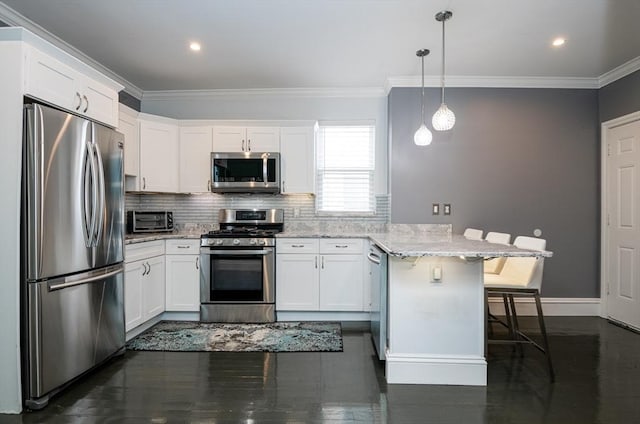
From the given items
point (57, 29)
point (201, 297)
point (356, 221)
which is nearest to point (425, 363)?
point (356, 221)

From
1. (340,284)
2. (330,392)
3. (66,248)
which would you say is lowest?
(330,392)

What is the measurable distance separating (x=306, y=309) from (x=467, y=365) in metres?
1.74

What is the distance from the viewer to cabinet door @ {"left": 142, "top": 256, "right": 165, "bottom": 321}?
10.5 ft

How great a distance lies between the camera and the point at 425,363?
228cm

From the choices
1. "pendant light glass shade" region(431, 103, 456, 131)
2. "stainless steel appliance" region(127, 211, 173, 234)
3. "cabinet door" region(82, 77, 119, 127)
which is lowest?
"stainless steel appliance" region(127, 211, 173, 234)

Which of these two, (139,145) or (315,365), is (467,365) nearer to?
(315,365)

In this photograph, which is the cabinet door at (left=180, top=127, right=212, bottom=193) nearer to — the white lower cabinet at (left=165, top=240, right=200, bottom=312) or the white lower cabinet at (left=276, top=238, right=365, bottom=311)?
the white lower cabinet at (left=165, top=240, right=200, bottom=312)

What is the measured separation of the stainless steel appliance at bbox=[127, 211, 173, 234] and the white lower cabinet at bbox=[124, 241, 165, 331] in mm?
448

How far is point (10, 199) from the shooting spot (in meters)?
1.90

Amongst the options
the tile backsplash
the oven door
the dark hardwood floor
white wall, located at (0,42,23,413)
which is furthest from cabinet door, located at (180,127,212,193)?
white wall, located at (0,42,23,413)

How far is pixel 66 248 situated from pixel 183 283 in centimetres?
155

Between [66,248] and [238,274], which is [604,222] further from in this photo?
[66,248]

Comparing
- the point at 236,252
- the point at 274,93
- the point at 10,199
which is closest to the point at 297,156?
the point at 274,93

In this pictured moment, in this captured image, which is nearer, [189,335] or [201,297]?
[189,335]
